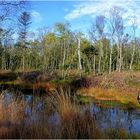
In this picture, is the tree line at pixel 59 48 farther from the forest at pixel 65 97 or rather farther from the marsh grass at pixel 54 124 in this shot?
the marsh grass at pixel 54 124

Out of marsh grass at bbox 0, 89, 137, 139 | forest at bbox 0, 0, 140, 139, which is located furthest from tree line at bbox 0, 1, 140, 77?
marsh grass at bbox 0, 89, 137, 139

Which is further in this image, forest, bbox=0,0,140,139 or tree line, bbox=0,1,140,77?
tree line, bbox=0,1,140,77

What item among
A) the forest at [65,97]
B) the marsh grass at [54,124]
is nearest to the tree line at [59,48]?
the forest at [65,97]

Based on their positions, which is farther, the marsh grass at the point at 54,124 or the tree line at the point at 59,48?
the tree line at the point at 59,48

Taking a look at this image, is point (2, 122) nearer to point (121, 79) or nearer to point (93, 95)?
point (93, 95)

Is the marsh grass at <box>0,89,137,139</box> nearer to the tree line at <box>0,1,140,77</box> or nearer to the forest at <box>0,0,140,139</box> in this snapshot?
the forest at <box>0,0,140,139</box>

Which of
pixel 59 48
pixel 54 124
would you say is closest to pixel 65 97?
pixel 54 124

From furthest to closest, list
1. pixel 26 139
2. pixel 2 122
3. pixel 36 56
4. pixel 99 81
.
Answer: pixel 36 56, pixel 99 81, pixel 2 122, pixel 26 139

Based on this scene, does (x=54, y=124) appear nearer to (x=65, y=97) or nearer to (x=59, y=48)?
(x=65, y=97)

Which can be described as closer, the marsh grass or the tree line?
the marsh grass

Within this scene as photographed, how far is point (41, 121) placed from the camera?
651 centimetres

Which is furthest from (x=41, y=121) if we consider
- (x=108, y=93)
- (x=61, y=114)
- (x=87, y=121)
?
(x=108, y=93)

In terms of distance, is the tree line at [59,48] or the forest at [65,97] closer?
the forest at [65,97]

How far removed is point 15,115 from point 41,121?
2.05 ft
